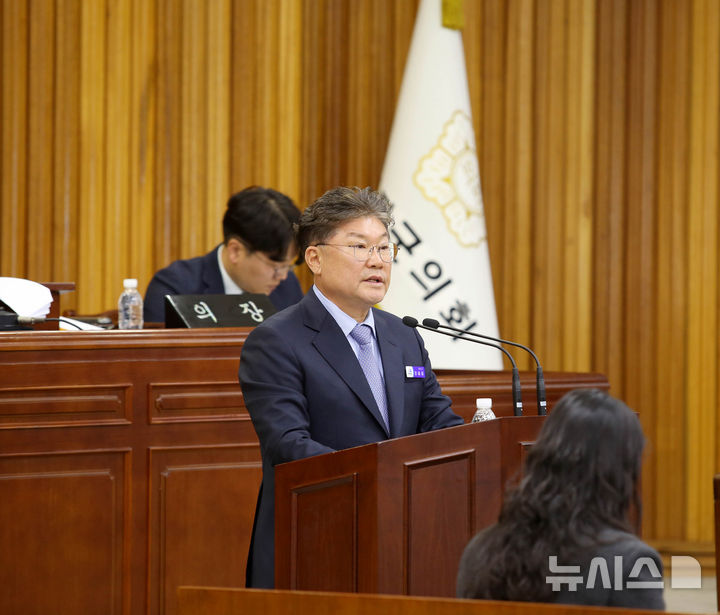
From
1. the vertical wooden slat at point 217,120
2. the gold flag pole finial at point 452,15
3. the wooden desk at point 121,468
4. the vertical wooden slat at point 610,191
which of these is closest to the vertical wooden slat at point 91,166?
the vertical wooden slat at point 217,120

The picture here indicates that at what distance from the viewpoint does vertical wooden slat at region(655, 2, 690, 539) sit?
19.2 ft

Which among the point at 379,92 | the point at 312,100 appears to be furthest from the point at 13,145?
the point at 379,92

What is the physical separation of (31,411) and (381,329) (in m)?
1.42

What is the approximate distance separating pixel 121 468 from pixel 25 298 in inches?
28.6

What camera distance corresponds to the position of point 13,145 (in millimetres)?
5559

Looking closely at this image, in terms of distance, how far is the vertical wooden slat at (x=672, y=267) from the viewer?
5863 mm

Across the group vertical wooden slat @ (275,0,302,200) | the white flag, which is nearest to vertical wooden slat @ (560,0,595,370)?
the white flag

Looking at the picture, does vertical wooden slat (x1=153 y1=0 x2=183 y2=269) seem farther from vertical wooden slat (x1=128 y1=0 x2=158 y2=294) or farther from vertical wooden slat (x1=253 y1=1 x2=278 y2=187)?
vertical wooden slat (x1=253 y1=1 x2=278 y2=187)

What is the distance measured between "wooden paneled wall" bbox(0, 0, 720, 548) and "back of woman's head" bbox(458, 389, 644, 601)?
4.23m

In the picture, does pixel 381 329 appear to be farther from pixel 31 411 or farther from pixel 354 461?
pixel 31 411

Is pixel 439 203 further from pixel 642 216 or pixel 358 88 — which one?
pixel 642 216

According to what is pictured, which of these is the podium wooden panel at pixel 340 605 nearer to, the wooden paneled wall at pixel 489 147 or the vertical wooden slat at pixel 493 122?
the wooden paneled wall at pixel 489 147

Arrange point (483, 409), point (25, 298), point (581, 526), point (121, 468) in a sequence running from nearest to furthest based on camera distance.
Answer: point (581, 526) → point (483, 409) → point (121, 468) → point (25, 298)

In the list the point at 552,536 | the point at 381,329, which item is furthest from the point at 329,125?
the point at 552,536
